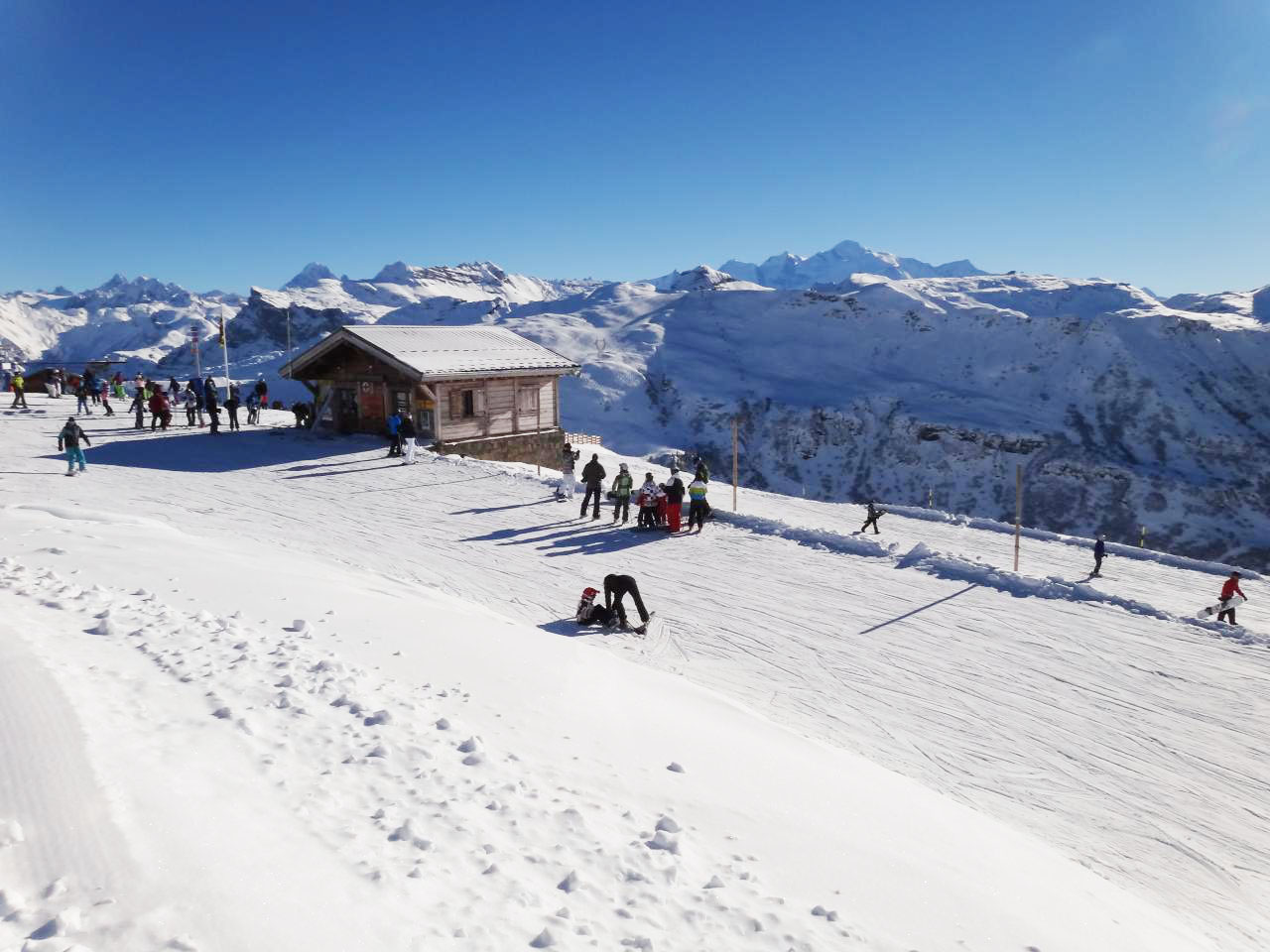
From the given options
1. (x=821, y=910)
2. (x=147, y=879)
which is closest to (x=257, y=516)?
(x=147, y=879)

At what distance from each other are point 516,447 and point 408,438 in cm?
554

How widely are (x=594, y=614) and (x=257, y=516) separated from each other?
398 inches

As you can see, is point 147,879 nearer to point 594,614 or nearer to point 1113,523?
point 594,614

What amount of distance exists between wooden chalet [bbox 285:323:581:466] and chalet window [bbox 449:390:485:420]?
38mm

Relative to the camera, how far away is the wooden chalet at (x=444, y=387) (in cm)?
2620

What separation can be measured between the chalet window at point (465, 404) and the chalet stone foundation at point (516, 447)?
0.97 metres

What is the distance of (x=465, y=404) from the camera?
2717 cm

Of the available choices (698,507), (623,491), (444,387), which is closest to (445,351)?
(444,387)

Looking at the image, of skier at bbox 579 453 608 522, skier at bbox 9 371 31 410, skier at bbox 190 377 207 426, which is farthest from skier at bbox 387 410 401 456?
skier at bbox 9 371 31 410

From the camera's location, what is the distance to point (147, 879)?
3812 mm

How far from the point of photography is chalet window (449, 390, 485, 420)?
26641 mm

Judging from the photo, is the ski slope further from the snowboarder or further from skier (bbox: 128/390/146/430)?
skier (bbox: 128/390/146/430)

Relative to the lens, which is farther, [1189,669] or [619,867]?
[1189,669]

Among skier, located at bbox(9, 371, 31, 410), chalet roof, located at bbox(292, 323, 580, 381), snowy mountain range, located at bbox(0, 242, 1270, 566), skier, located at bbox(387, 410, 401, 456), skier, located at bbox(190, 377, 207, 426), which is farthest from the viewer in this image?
snowy mountain range, located at bbox(0, 242, 1270, 566)
